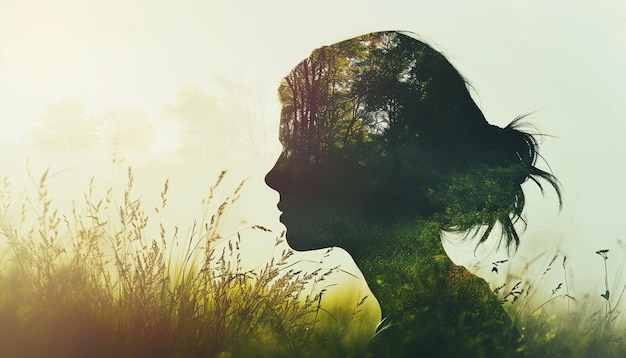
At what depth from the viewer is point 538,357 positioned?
12.9 ft

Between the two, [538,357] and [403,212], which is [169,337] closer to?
[403,212]

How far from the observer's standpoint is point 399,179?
374 centimetres

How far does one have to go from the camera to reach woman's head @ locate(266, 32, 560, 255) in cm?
373

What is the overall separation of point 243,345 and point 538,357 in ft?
6.22

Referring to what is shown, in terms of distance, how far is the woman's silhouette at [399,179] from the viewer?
3.72 m

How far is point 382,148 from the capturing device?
3729 mm

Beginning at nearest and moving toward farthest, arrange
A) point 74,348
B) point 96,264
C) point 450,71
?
1. point 74,348
2. point 96,264
3. point 450,71

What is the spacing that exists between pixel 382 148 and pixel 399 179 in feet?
0.70

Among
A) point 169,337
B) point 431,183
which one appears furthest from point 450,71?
point 169,337

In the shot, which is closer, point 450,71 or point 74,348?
point 74,348

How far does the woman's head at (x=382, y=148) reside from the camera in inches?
147

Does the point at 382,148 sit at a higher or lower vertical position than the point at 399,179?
higher

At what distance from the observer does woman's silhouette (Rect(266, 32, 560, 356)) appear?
12.2ft

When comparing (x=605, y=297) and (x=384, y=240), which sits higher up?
(x=384, y=240)
